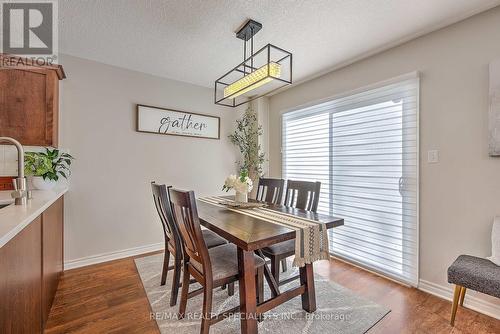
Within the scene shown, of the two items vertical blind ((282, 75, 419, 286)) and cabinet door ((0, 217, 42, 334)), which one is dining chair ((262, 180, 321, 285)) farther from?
cabinet door ((0, 217, 42, 334))

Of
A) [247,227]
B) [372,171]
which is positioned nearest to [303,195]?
[372,171]

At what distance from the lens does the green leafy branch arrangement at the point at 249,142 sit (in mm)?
3926

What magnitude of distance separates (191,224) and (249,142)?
2.66 m

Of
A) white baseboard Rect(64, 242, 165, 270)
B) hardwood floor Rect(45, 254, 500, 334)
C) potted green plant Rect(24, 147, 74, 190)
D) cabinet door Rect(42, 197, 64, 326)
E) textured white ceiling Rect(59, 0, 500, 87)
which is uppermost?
textured white ceiling Rect(59, 0, 500, 87)

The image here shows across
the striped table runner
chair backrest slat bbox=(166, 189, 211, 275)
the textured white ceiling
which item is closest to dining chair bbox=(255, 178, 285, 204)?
the striped table runner

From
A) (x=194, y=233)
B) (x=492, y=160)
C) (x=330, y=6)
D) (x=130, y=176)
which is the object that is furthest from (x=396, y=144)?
(x=130, y=176)

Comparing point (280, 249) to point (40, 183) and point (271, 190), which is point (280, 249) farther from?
point (40, 183)

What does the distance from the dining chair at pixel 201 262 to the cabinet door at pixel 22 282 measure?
0.76 m

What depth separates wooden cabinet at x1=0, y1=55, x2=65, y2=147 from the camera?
7.22 feet

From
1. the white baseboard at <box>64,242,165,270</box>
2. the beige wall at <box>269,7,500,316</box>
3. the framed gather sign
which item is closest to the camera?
the beige wall at <box>269,7,500,316</box>

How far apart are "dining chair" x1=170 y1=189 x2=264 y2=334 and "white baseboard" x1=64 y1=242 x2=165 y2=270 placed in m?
1.61

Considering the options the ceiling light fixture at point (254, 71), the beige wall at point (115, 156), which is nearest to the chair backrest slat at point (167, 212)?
the ceiling light fixture at point (254, 71)

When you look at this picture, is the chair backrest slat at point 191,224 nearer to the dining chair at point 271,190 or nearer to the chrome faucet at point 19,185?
the chrome faucet at point 19,185

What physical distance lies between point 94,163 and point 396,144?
3.35 meters
